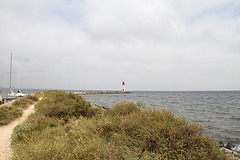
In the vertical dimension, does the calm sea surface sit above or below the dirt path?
below

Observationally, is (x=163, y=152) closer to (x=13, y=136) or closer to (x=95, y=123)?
(x=95, y=123)

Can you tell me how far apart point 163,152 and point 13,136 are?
17.2ft

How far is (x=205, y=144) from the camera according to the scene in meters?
3.26

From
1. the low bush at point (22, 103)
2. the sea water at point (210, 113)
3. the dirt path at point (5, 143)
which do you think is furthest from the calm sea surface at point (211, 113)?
the low bush at point (22, 103)

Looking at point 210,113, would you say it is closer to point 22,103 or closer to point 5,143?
point 5,143

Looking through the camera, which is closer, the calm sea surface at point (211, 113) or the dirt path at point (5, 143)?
the dirt path at point (5, 143)

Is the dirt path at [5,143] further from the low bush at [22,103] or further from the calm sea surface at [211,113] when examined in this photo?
the low bush at [22,103]

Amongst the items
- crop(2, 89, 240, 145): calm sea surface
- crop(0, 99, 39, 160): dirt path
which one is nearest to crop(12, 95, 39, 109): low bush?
crop(0, 99, 39, 160): dirt path

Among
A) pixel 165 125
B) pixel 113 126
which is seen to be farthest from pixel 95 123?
pixel 165 125

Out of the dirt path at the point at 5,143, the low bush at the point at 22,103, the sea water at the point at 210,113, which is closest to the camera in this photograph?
the dirt path at the point at 5,143

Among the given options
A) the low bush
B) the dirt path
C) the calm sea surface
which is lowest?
the calm sea surface

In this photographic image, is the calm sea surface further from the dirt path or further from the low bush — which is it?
the low bush

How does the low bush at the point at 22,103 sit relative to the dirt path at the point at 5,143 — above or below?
above

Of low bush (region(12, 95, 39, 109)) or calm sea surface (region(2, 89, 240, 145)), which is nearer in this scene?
calm sea surface (region(2, 89, 240, 145))
